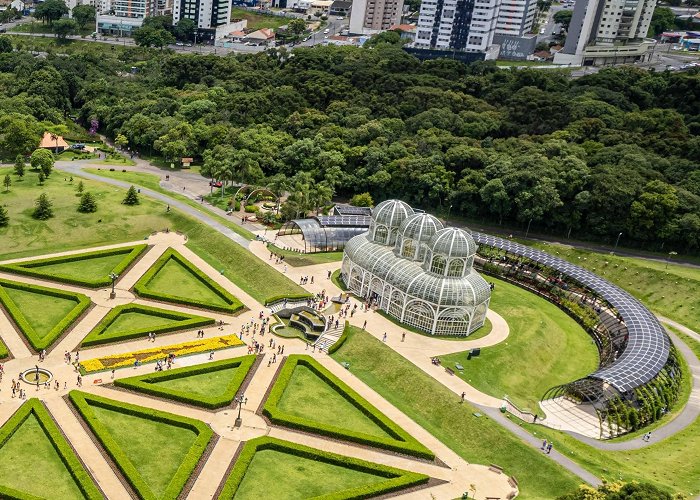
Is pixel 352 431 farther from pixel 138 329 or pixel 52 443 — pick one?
pixel 138 329

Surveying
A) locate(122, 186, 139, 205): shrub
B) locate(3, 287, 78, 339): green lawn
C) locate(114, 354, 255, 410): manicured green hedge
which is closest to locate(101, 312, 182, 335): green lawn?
locate(3, 287, 78, 339): green lawn

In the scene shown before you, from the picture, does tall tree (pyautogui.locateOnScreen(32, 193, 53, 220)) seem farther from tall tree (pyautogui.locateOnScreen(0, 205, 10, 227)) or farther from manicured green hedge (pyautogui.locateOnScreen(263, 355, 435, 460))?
manicured green hedge (pyautogui.locateOnScreen(263, 355, 435, 460))

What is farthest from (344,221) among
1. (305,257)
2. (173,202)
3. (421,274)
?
(173,202)

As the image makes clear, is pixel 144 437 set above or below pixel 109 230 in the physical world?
below

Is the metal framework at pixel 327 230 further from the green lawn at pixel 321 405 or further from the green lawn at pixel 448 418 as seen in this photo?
the green lawn at pixel 321 405

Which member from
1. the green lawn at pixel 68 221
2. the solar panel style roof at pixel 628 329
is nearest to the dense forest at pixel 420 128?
the solar panel style roof at pixel 628 329

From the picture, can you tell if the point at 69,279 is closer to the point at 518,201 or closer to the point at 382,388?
the point at 382,388
